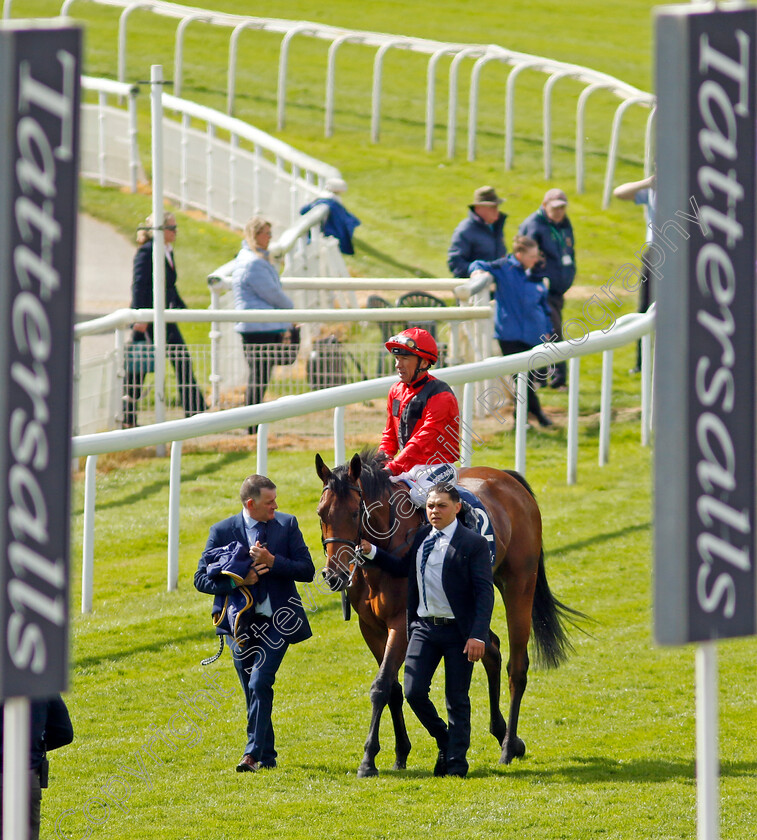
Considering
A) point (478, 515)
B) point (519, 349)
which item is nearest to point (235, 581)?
point (478, 515)

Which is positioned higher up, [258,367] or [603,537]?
[258,367]

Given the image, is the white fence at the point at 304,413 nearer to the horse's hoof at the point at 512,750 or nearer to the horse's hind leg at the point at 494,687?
the horse's hind leg at the point at 494,687

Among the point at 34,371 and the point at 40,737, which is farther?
the point at 40,737

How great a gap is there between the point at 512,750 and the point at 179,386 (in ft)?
16.1

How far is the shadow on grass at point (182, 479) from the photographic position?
1024cm

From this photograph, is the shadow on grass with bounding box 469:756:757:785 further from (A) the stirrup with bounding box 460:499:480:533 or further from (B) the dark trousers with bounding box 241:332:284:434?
(B) the dark trousers with bounding box 241:332:284:434

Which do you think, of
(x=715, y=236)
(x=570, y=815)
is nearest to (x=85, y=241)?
(x=570, y=815)

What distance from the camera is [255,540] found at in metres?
6.62

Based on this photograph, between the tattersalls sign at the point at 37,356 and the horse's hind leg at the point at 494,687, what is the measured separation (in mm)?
4185

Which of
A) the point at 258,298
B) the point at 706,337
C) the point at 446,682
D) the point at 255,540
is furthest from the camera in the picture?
the point at 258,298

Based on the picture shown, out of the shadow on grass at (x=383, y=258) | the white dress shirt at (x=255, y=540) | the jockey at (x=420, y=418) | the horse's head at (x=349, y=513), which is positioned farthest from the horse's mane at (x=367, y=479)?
the shadow on grass at (x=383, y=258)

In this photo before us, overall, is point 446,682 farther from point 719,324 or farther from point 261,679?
point 719,324

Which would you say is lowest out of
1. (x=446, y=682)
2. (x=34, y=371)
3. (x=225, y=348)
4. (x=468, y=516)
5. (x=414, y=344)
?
(x=446, y=682)

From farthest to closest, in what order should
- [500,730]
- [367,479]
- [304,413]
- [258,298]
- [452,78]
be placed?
1. [452,78]
2. [258,298]
3. [304,413]
4. [500,730]
5. [367,479]
